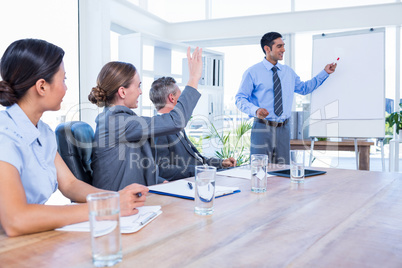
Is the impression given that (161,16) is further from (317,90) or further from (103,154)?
(103,154)

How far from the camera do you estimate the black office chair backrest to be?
144 cm

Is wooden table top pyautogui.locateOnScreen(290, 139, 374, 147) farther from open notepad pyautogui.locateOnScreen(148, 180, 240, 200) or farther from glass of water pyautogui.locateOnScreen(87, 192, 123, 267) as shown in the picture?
glass of water pyautogui.locateOnScreen(87, 192, 123, 267)

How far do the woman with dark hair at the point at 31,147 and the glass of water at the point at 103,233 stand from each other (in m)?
0.24

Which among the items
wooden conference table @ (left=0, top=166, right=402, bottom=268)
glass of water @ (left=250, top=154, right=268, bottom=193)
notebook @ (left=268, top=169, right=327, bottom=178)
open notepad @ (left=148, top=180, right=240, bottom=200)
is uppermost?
glass of water @ (left=250, top=154, right=268, bottom=193)

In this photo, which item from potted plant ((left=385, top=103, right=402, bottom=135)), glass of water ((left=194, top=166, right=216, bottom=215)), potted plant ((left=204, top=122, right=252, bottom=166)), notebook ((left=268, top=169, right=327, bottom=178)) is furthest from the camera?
potted plant ((left=204, top=122, right=252, bottom=166))

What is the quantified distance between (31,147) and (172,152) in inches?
47.5

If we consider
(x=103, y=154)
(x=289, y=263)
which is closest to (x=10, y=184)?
(x=289, y=263)

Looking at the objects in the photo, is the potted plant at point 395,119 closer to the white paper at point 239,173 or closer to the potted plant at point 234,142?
the potted plant at point 234,142

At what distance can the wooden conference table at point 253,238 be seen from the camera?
67 cm

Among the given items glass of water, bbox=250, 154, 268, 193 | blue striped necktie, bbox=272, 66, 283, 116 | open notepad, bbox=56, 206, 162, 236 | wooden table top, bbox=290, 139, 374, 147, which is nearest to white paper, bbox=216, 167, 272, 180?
glass of water, bbox=250, 154, 268, 193

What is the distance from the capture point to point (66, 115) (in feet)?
11.7

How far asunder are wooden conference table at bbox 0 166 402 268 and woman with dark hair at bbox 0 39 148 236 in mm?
51

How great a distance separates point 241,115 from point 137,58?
5.93 ft

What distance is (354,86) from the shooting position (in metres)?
3.20
